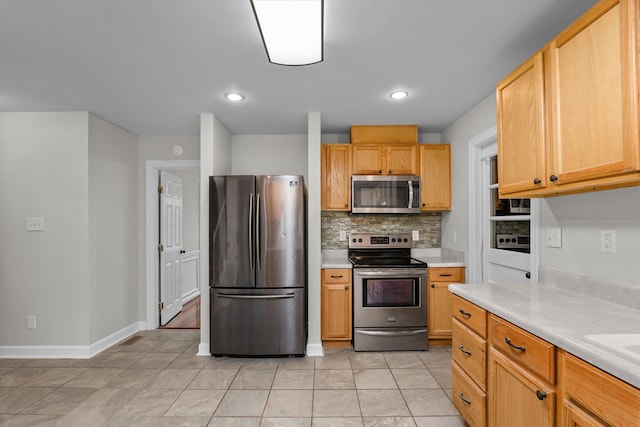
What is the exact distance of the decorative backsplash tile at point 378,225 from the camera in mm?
3896

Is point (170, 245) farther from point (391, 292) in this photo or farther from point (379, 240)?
point (391, 292)

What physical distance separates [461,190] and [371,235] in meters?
1.09

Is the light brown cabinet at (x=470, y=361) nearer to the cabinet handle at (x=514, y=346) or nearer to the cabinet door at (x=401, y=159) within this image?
the cabinet handle at (x=514, y=346)

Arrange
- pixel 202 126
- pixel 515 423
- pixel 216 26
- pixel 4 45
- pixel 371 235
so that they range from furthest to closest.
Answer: pixel 371 235 < pixel 202 126 < pixel 4 45 < pixel 216 26 < pixel 515 423

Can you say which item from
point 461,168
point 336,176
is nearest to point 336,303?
point 336,176

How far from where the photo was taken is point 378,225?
3898 mm

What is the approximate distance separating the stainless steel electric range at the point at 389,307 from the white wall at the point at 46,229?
2.63m

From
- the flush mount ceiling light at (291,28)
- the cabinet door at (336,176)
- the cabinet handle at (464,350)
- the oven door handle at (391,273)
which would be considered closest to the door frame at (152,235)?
the cabinet door at (336,176)

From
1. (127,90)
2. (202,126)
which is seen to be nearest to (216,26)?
(127,90)

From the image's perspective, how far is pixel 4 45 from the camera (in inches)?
78.2

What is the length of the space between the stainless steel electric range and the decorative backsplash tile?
713mm

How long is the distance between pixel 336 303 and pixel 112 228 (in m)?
2.53

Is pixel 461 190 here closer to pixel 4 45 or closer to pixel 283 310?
pixel 283 310

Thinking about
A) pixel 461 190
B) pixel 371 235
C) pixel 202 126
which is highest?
pixel 202 126
